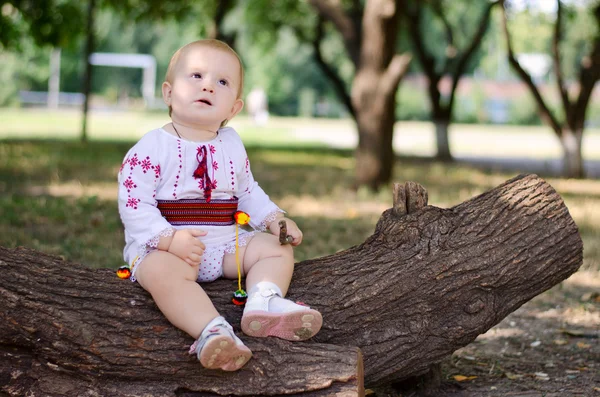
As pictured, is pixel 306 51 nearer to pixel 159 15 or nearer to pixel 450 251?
pixel 159 15

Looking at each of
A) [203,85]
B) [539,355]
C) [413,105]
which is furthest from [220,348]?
[413,105]

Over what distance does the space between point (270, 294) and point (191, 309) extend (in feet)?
1.02

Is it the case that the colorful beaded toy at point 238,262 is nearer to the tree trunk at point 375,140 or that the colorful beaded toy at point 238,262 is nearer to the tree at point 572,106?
the tree trunk at point 375,140

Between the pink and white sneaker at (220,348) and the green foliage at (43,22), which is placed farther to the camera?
the green foliage at (43,22)

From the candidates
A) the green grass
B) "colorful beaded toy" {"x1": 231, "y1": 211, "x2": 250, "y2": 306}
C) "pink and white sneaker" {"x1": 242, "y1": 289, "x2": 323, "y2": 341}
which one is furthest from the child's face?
the green grass

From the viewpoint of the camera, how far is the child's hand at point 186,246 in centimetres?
302

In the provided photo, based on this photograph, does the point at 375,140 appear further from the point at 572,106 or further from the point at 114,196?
the point at 572,106

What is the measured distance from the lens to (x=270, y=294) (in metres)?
3.05

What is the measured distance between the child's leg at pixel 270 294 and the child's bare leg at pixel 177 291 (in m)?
0.16

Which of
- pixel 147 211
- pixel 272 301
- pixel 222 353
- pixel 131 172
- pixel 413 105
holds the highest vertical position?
pixel 131 172

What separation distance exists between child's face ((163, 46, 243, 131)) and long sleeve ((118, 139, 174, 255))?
0.21m


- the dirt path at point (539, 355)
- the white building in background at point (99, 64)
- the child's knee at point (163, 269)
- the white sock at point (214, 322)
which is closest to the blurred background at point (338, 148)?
the dirt path at point (539, 355)

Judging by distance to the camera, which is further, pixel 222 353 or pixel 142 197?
pixel 142 197

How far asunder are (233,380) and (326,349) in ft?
1.19
